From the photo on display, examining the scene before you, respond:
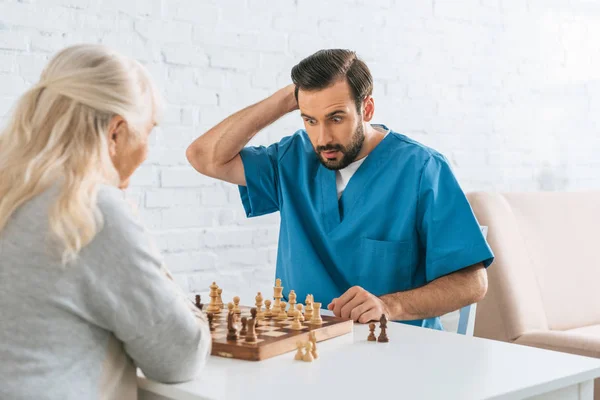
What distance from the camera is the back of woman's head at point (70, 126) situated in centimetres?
107

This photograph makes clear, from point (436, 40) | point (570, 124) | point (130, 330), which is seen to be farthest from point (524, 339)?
point (130, 330)

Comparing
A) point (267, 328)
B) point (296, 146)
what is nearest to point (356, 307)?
point (267, 328)

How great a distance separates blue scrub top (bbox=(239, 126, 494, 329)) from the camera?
1.89 metres

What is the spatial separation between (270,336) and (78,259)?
17.7 inches

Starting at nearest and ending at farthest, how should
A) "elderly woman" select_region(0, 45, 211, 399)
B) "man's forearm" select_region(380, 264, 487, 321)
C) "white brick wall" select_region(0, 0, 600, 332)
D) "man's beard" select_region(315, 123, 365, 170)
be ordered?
1. "elderly woman" select_region(0, 45, 211, 399)
2. "man's forearm" select_region(380, 264, 487, 321)
3. "man's beard" select_region(315, 123, 365, 170)
4. "white brick wall" select_region(0, 0, 600, 332)

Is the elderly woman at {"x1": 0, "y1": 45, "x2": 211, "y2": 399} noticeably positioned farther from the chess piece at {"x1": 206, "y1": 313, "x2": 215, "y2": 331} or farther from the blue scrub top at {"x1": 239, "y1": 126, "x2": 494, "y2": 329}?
the blue scrub top at {"x1": 239, "y1": 126, "x2": 494, "y2": 329}

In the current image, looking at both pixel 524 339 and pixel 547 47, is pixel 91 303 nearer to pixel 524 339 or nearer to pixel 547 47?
pixel 524 339

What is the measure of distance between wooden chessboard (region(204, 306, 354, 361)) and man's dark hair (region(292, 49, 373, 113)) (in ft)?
2.22

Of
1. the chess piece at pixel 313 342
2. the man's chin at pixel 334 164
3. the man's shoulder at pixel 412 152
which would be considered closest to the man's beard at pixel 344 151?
the man's chin at pixel 334 164

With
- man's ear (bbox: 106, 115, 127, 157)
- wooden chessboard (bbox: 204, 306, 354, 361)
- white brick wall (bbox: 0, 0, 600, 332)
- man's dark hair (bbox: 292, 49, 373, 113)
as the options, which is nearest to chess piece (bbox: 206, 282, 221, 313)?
wooden chessboard (bbox: 204, 306, 354, 361)

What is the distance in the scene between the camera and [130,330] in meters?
1.06

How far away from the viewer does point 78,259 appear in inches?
40.9

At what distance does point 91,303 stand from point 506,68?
8.91 ft

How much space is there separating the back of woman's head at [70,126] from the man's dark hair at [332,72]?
2.86 ft
